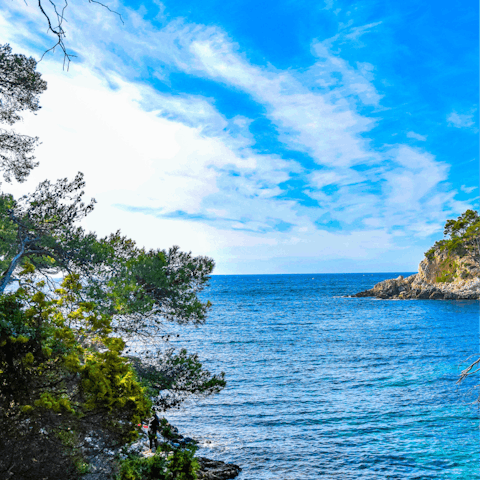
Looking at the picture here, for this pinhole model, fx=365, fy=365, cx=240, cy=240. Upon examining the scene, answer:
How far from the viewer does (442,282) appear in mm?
96312

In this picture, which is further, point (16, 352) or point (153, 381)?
point (153, 381)

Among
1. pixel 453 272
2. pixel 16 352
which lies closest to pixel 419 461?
pixel 16 352

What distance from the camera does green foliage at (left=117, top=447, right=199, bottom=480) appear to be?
965 centimetres

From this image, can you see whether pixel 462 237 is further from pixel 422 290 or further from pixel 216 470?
pixel 216 470

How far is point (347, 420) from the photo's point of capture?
21094 mm

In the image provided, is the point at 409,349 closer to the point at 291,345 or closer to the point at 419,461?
the point at 291,345

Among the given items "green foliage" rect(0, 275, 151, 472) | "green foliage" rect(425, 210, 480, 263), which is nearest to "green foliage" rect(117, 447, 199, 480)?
"green foliage" rect(0, 275, 151, 472)

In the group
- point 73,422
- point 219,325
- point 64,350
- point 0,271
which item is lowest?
point 219,325

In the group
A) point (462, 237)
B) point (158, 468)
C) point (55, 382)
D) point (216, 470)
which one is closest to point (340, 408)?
point (216, 470)

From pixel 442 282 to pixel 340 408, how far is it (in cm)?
8714

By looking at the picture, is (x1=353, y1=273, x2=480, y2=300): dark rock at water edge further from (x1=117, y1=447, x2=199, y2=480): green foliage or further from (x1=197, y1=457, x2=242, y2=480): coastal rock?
(x1=117, y1=447, x2=199, y2=480): green foliage

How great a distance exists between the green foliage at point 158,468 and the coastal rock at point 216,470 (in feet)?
11.2

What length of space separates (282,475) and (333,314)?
61.0 metres

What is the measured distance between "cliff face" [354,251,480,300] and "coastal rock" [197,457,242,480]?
89064mm
